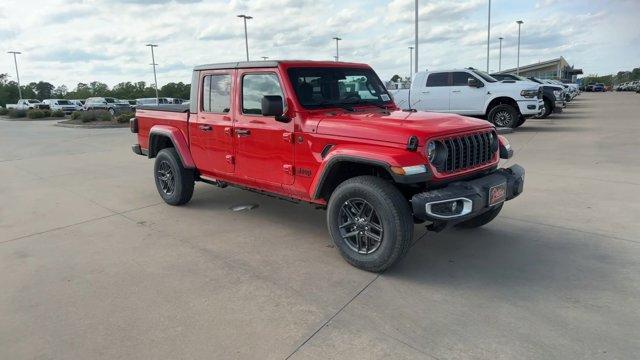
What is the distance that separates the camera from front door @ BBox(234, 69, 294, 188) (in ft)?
15.1

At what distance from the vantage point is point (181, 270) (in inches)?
164

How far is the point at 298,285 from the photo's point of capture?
382cm

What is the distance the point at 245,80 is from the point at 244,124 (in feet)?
1.59

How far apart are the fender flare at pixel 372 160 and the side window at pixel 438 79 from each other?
11.1 metres

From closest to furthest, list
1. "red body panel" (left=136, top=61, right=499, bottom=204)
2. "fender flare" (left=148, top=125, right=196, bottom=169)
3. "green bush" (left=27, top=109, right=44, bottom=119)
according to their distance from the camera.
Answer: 1. "red body panel" (left=136, top=61, right=499, bottom=204)
2. "fender flare" (left=148, top=125, right=196, bottom=169)
3. "green bush" (left=27, top=109, right=44, bottom=119)

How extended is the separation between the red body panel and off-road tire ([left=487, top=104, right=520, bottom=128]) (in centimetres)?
1011

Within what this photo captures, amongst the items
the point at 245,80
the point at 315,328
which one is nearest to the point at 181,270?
the point at 315,328

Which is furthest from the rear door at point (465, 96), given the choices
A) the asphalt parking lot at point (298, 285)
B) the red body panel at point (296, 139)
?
the red body panel at point (296, 139)

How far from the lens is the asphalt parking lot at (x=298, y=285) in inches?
117

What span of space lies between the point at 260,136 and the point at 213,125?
87 centimetres

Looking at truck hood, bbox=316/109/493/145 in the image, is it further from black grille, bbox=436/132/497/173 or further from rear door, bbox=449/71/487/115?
rear door, bbox=449/71/487/115

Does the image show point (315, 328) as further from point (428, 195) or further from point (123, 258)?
point (123, 258)

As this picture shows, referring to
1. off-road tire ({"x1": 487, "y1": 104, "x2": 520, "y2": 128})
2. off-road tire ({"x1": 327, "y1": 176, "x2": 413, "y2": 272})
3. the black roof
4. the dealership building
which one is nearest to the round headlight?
Result: off-road tire ({"x1": 327, "y1": 176, "x2": 413, "y2": 272})

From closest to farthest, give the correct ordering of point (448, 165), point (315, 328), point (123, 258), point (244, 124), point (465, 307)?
1. point (315, 328)
2. point (465, 307)
3. point (448, 165)
4. point (123, 258)
5. point (244, 124)
